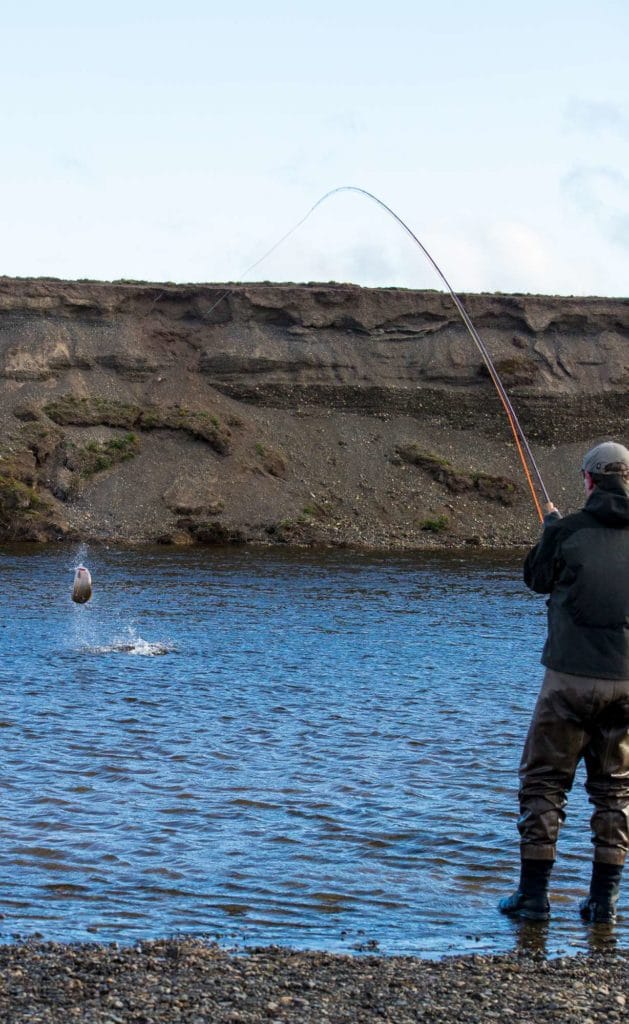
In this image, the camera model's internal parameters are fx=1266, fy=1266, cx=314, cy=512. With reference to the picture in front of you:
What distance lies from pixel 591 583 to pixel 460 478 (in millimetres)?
35551

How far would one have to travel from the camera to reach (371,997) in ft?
17.9

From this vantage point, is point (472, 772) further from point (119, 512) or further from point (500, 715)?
point (119, 512)

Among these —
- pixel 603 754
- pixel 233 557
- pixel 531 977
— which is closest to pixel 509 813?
pixel 603 754

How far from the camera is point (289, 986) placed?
5.57 m

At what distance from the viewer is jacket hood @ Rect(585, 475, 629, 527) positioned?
22.6ft

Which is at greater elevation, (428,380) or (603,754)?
(428,380)

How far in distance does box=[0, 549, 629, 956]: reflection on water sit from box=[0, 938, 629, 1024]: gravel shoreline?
40cm

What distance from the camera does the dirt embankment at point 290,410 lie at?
38.1 m

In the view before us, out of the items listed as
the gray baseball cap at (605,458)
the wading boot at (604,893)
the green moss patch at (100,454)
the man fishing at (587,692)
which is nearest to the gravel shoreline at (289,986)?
the wading boot at (604,893)

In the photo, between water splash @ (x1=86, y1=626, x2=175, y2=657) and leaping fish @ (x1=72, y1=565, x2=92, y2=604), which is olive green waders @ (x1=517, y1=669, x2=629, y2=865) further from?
leaping fish @ (x1=72, y1=565, x2=92, y2=604)

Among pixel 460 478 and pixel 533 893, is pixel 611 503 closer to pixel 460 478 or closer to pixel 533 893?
pixel 533 893

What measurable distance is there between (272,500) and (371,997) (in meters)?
34.0

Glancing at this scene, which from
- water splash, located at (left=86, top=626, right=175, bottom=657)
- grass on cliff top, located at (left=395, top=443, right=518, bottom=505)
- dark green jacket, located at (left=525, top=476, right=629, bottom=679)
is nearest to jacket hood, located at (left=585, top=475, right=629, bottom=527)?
dark green jacket, located at (left=525, top=476, right=629, bottom=679)

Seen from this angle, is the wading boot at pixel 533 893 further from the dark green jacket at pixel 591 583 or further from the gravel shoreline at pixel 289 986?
the dark green jacket at pixel 591 583
